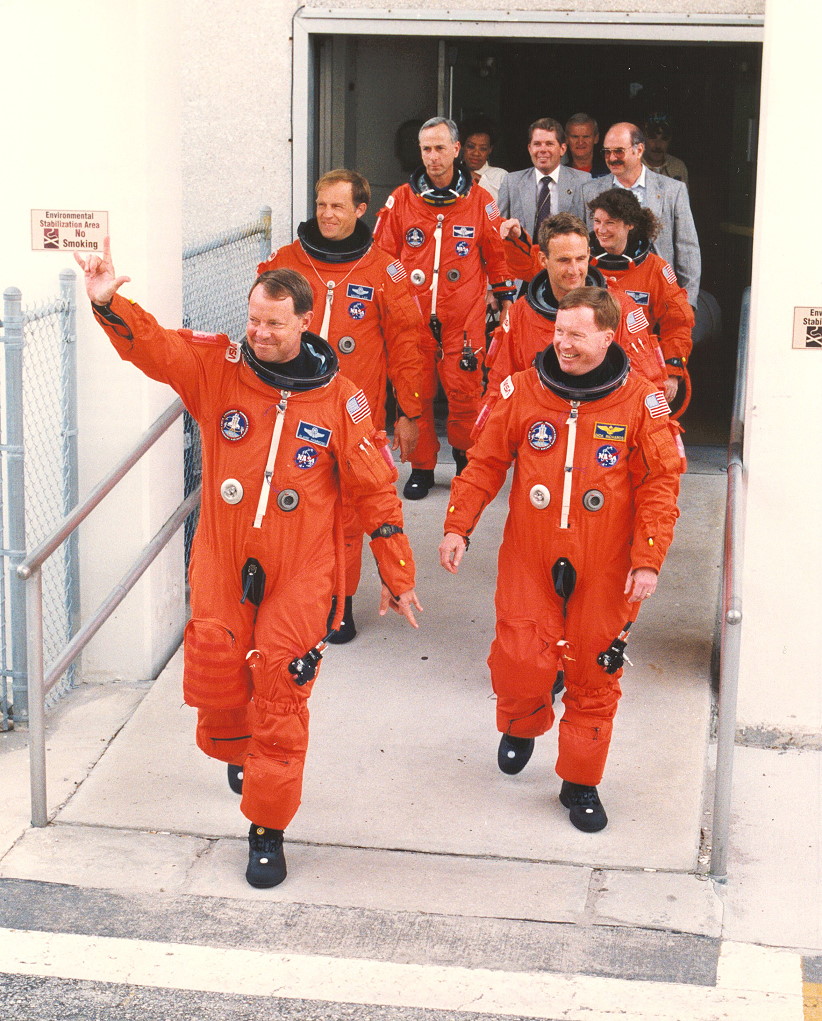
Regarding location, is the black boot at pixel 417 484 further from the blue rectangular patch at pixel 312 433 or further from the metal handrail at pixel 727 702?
the blue rectangular patch at pixel 312 433

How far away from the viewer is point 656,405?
476 centimetres

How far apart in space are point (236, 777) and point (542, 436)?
1619 millimetres

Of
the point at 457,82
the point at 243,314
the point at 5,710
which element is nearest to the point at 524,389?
the point at 5,710

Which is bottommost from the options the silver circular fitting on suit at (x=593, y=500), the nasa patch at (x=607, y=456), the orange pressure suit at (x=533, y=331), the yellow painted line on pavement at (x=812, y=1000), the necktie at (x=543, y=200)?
the yellow painted line on pavement at (x=812, y=1000)

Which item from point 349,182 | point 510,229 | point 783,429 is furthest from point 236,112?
point 783,429

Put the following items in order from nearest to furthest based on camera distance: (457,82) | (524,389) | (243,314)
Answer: (524,389), (243,314), (457,82)

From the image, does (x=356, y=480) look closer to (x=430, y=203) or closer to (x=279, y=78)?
(x=430, y=203)

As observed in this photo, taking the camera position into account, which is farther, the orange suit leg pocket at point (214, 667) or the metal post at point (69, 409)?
the metal post at point (69, 409)

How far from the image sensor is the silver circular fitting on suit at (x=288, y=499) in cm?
448

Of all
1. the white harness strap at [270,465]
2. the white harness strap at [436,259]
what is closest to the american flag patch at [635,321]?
the white harness strap at [436,259]

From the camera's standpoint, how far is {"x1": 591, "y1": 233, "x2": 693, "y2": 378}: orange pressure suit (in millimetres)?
6422

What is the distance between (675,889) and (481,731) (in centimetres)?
124

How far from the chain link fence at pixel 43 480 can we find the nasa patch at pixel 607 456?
2.23 m

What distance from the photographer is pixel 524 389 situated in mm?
4863
